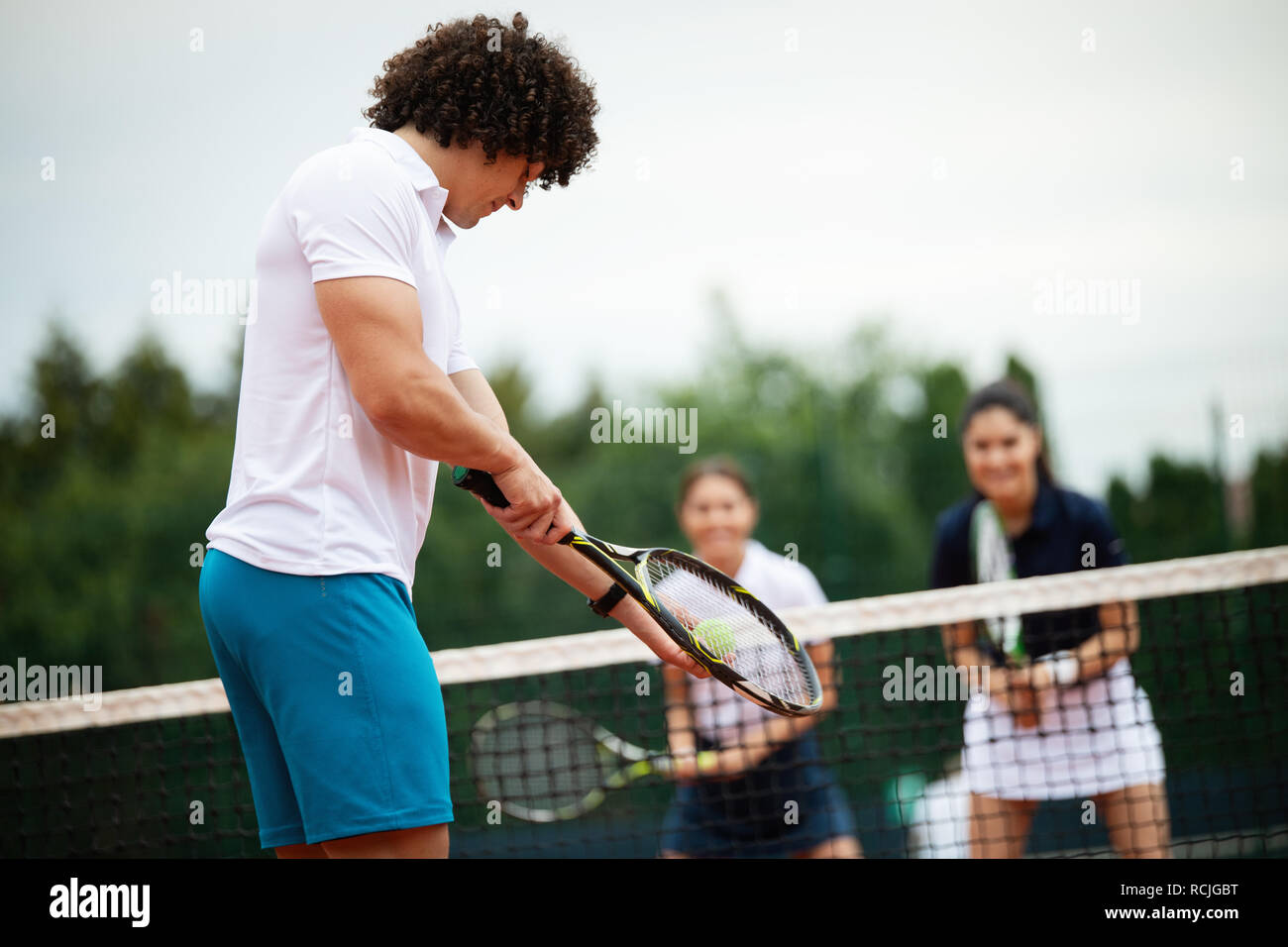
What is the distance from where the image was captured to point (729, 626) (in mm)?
2176

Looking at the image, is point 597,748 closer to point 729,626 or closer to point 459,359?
point 729,626

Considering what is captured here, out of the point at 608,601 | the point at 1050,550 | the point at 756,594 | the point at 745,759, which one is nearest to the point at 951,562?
the point at 1050,550

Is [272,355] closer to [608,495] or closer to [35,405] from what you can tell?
[608,495]

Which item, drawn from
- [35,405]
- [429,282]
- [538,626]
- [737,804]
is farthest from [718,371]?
[429,282]

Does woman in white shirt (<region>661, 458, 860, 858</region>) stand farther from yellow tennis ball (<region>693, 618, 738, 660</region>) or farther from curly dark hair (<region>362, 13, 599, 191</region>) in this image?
curly dark hair (<region>362, 13, 599, 191</region>)

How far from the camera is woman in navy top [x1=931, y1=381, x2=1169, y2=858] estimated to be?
328cm

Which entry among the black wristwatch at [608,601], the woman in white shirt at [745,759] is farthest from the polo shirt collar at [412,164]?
the woman in white shirt at [745,759]

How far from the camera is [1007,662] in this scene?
3447 millimetres

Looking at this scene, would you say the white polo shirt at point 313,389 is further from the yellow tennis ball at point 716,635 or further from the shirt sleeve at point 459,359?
the yellow tennis ball at point 716,635

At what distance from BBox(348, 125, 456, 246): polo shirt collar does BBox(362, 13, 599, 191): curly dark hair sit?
7cm

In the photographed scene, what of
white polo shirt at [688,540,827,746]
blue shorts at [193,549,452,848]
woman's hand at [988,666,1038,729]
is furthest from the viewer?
white polo shirt at [688,540,827,746]

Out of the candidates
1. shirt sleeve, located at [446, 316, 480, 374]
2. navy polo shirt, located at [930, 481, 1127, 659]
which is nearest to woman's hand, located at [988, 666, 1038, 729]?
navy polo shirt, located at [930, 481, 1127, 659]
